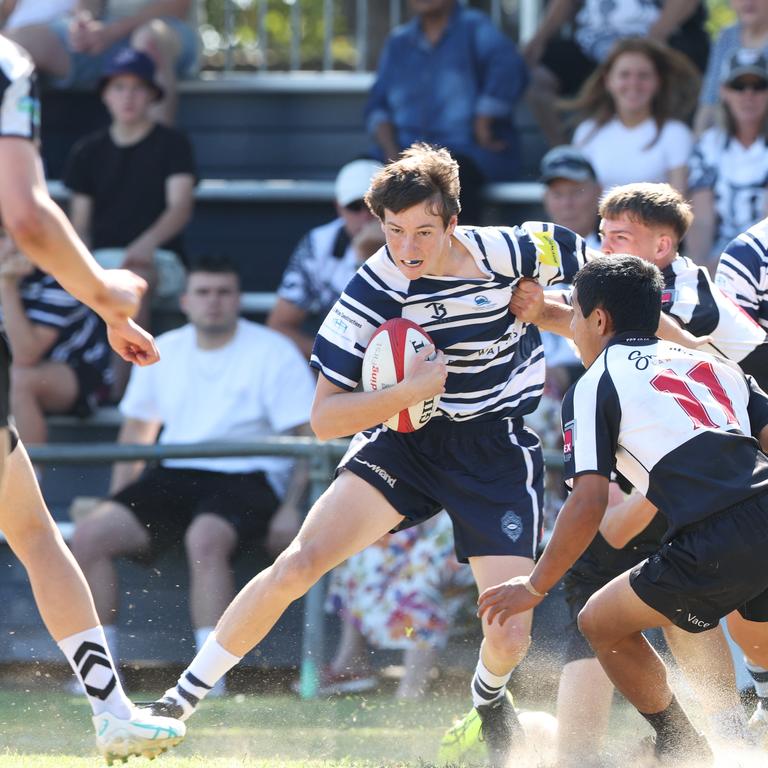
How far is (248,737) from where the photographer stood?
578 cm

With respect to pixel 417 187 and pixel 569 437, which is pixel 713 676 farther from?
pixel 417 187

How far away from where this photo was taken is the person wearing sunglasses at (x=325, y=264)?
8.33 metres

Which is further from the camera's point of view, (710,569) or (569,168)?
(569,168)

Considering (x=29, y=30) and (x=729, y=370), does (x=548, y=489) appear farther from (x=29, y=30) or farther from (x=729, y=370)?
(x=29, y=30)

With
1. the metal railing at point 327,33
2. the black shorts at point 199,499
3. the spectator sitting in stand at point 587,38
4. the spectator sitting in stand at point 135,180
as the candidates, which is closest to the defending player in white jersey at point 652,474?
the black shorts at point 199,499

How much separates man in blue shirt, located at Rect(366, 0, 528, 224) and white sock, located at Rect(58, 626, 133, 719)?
5207 millimetres

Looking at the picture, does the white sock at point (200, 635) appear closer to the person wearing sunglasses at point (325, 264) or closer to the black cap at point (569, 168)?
the person wearing sunglasses at point (325, 264)

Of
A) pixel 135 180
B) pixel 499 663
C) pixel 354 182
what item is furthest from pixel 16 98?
pixel 135 180

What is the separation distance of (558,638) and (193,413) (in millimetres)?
2641

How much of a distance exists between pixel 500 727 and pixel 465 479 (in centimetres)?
98

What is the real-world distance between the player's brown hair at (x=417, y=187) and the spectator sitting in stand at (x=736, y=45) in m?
4.12

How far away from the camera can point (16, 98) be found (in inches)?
146

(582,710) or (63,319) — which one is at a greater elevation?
(63,319)

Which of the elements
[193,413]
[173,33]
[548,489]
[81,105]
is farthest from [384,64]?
[548,489]
